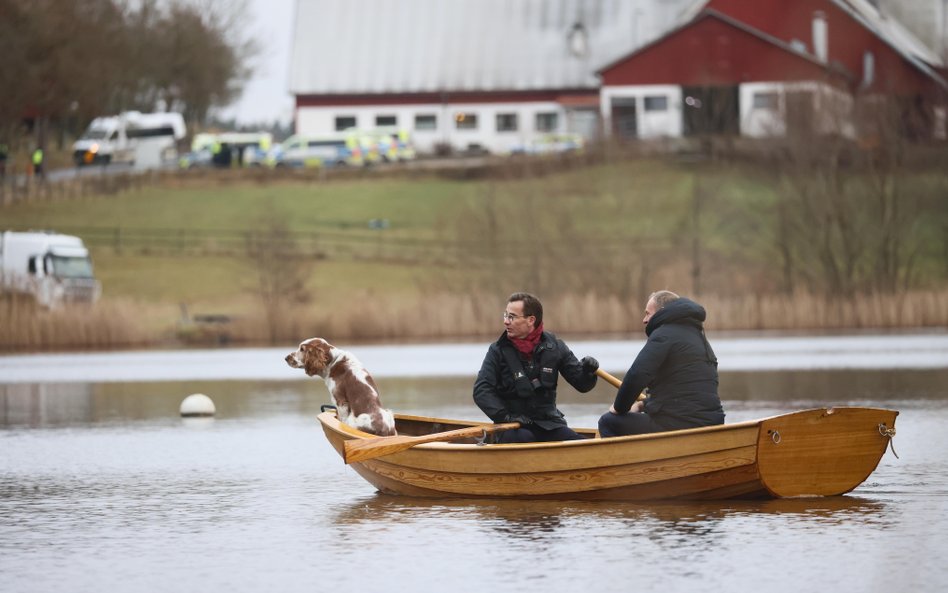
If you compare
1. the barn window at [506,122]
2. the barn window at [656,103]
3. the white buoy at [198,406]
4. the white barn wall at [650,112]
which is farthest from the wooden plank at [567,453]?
the barn window at [506,122]

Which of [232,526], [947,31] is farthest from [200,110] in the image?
[232,526]

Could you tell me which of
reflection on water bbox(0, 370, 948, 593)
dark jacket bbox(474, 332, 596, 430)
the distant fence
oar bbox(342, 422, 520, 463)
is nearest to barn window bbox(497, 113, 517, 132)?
the distant fence

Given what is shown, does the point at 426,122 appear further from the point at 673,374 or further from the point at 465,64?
the point at 673,374

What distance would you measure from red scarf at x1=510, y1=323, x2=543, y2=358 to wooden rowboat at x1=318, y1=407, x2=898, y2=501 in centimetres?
82

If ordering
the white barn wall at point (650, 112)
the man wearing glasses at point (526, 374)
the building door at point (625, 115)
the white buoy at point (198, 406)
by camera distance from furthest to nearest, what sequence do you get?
the building door at point (625, 115) < the white barn wall at point (650, 112) < the white buoy at point (198, 406) < the man wearing glasses at point (526, 374)

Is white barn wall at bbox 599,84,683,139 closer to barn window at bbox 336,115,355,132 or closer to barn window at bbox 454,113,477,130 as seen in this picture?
barn window at bbox 454,113,477,130

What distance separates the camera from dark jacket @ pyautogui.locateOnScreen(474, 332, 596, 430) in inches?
617

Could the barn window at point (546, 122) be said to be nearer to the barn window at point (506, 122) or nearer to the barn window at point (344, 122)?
the barn window at point (506, 122)

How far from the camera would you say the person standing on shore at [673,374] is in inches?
591

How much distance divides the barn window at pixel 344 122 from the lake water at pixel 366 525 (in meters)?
65.0

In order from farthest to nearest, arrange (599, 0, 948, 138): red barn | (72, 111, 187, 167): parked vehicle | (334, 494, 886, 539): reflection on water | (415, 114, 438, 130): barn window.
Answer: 1. (415, 114, 438, 130): barn window
2. (72, 111, 187, 167): parked vehicle
3. (599, 0, 948, 138): red barn
4. (334, 494, 886, 539): reflection on water

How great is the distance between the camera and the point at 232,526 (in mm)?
15203

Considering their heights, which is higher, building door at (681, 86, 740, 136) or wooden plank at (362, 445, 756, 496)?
building door at (681, 86, 740, 136)

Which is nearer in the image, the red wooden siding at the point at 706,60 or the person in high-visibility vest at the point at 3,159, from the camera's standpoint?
the red wooden siding at the point at 706,60
